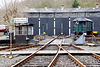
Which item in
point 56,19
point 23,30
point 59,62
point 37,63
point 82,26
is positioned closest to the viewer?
point 37,63

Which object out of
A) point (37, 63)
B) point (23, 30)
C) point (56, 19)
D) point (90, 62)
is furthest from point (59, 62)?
point (56, 19)

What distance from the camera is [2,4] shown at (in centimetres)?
4212

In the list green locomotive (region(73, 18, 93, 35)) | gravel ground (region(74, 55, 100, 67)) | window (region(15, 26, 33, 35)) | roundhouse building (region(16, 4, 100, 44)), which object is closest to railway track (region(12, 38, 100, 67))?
gravel ground (region(74, 55, 100, 67))

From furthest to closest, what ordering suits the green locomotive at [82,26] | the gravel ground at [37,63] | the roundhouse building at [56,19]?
1. the roundhouse building at [56,19]
2. the green locomotive at [82,26]
3. the gravel ground at [37,63]

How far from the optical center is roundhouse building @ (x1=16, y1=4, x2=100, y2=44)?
1793 inches

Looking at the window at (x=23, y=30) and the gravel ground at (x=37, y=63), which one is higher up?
the window at (x=23, y=30)

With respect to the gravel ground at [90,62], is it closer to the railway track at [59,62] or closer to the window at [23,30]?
the railway track at [59,62]

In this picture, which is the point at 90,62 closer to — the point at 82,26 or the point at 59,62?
the point at 59,62

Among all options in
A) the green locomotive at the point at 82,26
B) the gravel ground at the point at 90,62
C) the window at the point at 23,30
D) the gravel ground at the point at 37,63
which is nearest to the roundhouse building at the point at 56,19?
the green locomotive at the point at 82,26

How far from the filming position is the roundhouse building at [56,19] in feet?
149

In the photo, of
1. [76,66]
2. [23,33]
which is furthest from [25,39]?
[76,66]

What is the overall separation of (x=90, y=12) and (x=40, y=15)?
14575 mm

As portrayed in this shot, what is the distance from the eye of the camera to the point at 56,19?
152ft

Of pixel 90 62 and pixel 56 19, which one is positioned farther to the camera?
pixel 56 19
